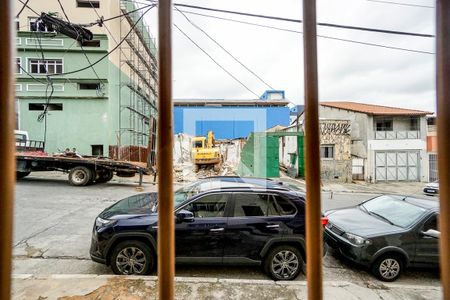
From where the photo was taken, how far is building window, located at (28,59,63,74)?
704 inches

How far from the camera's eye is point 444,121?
1.92 ft

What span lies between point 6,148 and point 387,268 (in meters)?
5.10

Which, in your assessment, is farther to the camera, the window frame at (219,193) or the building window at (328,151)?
the building window at (328,151)

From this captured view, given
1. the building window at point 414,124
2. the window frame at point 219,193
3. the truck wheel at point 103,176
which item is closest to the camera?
the window frame at point 219,193

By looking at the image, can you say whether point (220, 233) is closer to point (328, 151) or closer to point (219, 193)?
point (219, 193)

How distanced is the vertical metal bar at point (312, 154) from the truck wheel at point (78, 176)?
12744mm

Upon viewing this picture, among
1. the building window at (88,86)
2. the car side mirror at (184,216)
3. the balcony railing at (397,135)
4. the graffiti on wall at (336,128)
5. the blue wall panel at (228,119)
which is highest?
the building window at (88,86)

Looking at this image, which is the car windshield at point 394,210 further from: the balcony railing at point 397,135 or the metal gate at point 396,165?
the balcony railing at point 397,135

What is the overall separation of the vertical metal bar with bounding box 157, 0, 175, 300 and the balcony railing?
21.9 metres

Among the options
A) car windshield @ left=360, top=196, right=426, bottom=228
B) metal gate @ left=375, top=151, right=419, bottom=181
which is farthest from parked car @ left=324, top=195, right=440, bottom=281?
metal gate @ left=375, top=151, right=419, bottom=181

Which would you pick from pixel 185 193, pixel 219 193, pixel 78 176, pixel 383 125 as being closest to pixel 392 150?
pixel 383 125

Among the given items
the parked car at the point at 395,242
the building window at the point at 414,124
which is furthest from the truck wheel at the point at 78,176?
the building window at the point at 414,124

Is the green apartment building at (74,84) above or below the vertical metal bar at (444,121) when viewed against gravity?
above

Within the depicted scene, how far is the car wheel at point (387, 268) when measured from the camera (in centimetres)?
401
